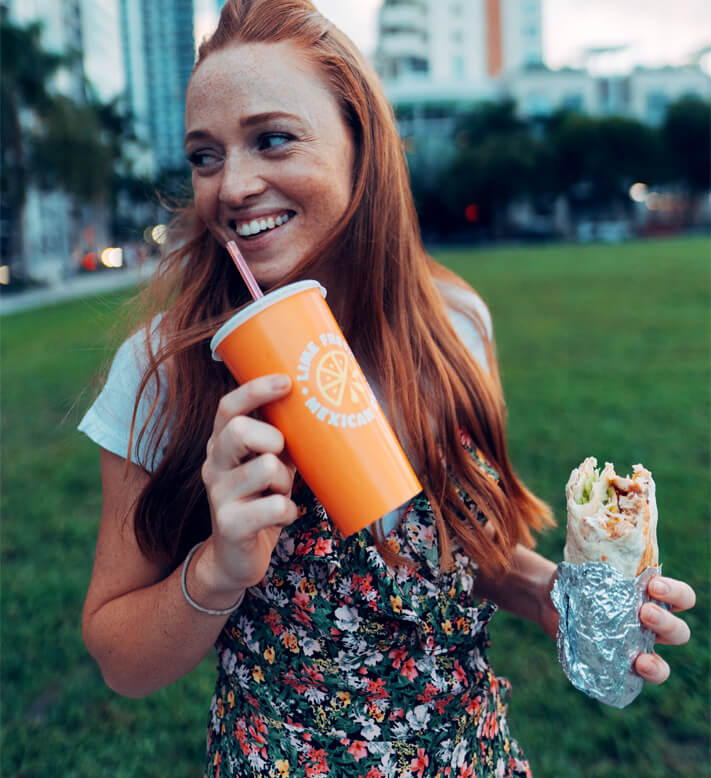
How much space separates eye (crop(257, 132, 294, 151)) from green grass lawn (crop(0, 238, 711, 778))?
576 millimetres

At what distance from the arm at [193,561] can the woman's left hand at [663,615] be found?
0.64m

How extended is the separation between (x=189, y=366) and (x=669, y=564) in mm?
3254

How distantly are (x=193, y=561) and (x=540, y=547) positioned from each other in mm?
3183

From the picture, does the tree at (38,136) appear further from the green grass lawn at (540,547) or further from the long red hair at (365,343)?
the long red hair at (365,343)

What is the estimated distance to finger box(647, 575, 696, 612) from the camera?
Answer: 3.92 ft

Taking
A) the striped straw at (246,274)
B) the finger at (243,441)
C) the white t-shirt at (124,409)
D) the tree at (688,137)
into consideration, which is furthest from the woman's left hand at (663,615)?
the tree at (688,137)

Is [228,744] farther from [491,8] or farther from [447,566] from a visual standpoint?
[491,8]

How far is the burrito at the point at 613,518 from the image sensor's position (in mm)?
1154

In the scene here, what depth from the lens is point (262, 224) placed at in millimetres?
1299

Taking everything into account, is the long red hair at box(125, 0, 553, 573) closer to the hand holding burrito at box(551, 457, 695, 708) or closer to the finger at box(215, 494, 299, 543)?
the hand holding burrito at box(551, 457, 695, 708)

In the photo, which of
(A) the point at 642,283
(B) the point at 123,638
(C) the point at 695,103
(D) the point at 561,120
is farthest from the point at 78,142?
(C) the point at 695,103

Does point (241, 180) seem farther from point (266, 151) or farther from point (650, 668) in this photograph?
point (650, 668)

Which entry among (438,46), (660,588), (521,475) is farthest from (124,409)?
(438,46)

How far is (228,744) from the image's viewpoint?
4.56 ft
